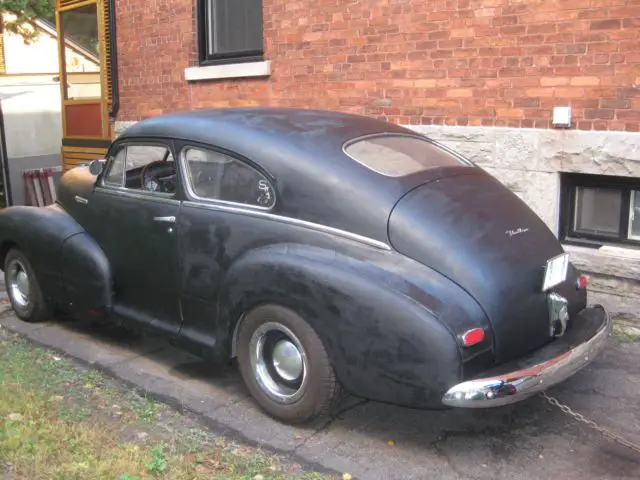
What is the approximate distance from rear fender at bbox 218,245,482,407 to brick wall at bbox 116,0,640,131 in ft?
9.93

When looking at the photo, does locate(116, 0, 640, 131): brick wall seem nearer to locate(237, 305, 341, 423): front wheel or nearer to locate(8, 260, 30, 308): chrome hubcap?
locate(237, 305, 341, 423): front wheel

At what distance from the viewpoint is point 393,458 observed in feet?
11.5

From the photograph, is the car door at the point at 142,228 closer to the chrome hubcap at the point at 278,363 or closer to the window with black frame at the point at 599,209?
the chrome hubcap at the point at 278,363

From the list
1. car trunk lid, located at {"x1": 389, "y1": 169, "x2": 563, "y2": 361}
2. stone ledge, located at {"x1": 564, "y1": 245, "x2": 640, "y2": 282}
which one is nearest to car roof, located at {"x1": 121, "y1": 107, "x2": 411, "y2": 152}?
car trunk lid, located at {"x1": 389, "y1": 169, "x2": 563, "y2": 361}

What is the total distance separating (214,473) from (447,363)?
1233 mm

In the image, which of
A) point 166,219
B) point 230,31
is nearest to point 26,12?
point 230,31

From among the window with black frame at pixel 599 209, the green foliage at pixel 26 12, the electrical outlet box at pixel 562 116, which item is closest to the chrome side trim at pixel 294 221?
the electrical outlet box at pixel 562 116

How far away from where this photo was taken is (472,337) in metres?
3.21

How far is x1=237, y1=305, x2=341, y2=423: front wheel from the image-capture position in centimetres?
353

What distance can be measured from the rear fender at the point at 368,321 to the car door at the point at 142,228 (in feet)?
3.03

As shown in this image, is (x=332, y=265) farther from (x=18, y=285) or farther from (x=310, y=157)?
(x=18, y=285)

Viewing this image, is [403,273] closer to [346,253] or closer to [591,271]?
[346,253]

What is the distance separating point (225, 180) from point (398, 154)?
105 centimetres

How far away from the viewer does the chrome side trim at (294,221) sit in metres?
3.51
